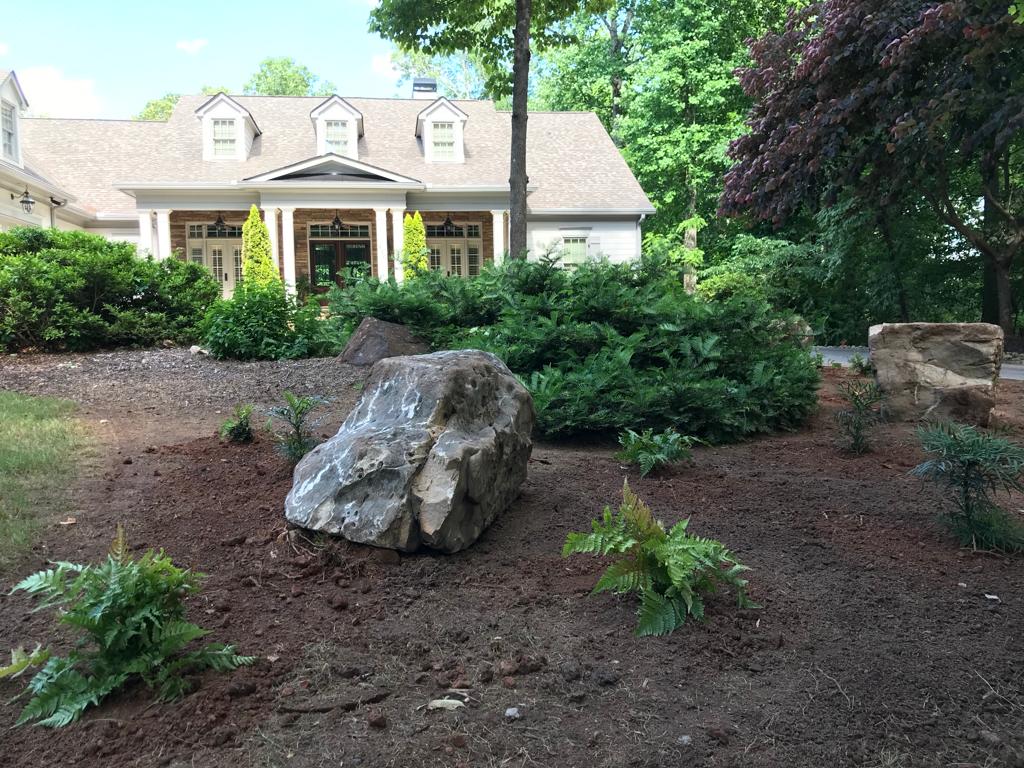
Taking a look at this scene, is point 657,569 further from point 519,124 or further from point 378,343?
point 519,124

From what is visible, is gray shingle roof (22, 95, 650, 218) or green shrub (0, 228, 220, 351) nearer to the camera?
green shrub (0, 228, 220, 351)

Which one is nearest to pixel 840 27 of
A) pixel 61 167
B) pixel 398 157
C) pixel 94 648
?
pixel 94 648

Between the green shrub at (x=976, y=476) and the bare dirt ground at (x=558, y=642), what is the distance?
11 centimetres

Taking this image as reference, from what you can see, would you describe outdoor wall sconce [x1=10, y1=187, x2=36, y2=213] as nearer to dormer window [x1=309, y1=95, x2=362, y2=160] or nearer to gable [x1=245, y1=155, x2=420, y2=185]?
gable [x1=245, y1=155, x2=420, y2=185]

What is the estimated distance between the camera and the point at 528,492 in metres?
4.05

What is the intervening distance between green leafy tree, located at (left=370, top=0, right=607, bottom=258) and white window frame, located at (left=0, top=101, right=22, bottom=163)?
34.7ft

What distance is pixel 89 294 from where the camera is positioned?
9914 millimetres

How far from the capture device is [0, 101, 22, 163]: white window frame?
17.1m

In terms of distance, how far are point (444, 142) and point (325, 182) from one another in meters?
4.09

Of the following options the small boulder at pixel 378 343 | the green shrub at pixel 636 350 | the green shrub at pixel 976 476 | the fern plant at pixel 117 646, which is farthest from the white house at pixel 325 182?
the fern plant at pixel 117 646

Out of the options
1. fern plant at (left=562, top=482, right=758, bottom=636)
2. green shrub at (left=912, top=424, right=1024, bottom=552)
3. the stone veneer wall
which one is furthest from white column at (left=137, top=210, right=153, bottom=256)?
green shrub at (left=912, top=424, right=1024, bottom=552)

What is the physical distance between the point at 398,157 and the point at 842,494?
19967mm

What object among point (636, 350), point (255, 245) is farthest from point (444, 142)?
point (636, 350)

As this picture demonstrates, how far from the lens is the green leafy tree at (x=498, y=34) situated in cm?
1071
